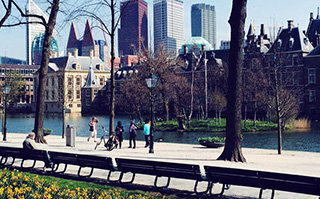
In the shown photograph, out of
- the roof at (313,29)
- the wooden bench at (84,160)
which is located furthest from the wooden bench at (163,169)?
the roof at (313,29)

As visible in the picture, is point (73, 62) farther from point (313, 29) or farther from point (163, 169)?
point (163, 169)

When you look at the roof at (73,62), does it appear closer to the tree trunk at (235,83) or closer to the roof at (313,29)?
the roof at (313,29)

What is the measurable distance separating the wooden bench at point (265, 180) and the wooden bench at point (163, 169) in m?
0.40

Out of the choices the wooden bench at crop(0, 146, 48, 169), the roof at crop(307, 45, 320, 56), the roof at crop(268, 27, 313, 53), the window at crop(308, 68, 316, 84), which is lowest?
the wooden bench at crop(0, 146, 48, 169)

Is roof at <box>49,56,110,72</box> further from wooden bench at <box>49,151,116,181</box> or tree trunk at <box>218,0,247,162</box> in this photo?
wooden bench at <box>49,151,116,181</box>

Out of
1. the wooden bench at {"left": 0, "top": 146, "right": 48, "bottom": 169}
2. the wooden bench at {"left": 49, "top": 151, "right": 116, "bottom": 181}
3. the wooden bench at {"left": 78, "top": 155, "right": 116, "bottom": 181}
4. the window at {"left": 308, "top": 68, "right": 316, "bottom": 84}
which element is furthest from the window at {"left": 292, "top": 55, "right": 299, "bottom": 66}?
the wooden bench at {"left": 78, "top": 155, "right": 116, "bottom": 181}

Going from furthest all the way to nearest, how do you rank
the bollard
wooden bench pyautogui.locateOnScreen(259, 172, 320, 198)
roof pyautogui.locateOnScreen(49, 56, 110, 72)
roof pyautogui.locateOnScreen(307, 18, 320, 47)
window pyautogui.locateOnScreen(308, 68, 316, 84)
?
roof pyautogui.locateOnScreen(49, 56, 110, 72) < roof pyautogui.locateOnScreen(307, 18, 320, 47) < window pyautogui.locateOnScreen(308, 68, 316, 84) < the bollard < wooden bench pyautogui.locateOnScreen(259, 172, 320, 198)

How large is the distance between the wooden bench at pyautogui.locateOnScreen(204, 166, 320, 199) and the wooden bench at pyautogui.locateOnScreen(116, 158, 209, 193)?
40cm

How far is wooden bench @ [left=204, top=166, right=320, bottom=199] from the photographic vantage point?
935cm

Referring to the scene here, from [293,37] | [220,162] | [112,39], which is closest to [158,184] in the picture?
[220,162]

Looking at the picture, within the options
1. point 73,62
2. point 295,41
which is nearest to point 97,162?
point 295,41

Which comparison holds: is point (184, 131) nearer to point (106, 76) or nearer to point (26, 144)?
point (26, 144)

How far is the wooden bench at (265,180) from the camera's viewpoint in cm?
935

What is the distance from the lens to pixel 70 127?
2406 cm
